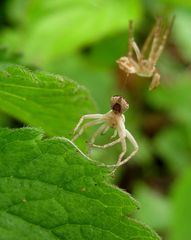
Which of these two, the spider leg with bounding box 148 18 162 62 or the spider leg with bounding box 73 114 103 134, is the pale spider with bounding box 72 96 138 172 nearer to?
the spider leg with bounding box 73 114 103 134

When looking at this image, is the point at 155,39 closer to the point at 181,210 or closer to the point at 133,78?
the point at 181,210

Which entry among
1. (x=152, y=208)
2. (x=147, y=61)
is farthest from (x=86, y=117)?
(x=152, y=208)

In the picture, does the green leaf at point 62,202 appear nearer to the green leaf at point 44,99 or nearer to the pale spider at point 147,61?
the green leaf at point 44,99

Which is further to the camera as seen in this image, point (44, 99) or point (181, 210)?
point (181, 210)

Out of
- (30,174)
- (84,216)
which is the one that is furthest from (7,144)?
(84,216)

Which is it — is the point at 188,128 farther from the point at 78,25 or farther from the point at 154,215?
the point at 78,25

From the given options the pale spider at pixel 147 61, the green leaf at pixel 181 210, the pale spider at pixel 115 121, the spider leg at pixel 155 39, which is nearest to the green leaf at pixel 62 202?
the pale spider at pixel 115 121
